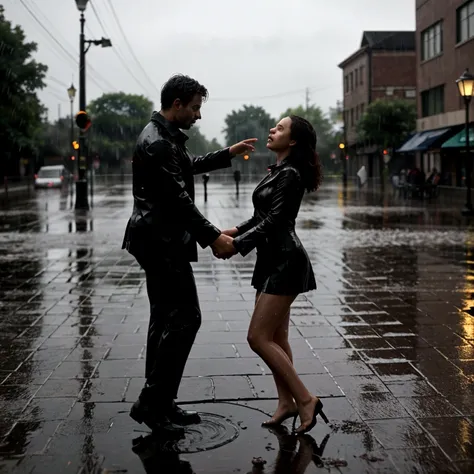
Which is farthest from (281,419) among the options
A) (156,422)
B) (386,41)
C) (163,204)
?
(386,41)

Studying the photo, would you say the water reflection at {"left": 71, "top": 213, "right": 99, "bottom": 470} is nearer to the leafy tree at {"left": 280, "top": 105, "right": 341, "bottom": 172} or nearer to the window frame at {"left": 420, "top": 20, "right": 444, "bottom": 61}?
the window frame at {"left": 420, "top": 20, "right": 444, "bottom": 61}

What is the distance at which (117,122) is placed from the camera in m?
104

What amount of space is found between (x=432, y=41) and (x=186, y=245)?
3590 cm

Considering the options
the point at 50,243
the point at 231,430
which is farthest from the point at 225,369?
the point at 50,243

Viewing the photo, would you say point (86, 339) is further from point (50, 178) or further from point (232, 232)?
point (50, 178)

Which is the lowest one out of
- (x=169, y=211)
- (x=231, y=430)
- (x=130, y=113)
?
(x=231, y=430)

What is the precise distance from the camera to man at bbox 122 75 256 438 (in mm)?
4043

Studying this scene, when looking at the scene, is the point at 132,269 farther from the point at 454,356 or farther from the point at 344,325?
the point at 454,356

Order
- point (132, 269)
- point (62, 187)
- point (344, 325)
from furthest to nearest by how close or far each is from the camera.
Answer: point (62, 187), point (132, 269), point (344, 325)

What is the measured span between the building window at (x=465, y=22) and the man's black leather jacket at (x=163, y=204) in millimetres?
29633

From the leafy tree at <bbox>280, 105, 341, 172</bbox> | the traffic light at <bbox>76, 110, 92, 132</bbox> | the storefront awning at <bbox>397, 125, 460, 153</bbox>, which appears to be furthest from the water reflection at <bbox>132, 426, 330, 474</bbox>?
the leafy tree at <bbox>280, 105, 341, 172</bbox>

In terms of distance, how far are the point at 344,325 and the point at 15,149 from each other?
45607mm

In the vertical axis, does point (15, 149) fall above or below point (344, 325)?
above

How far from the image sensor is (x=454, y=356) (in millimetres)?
5770
